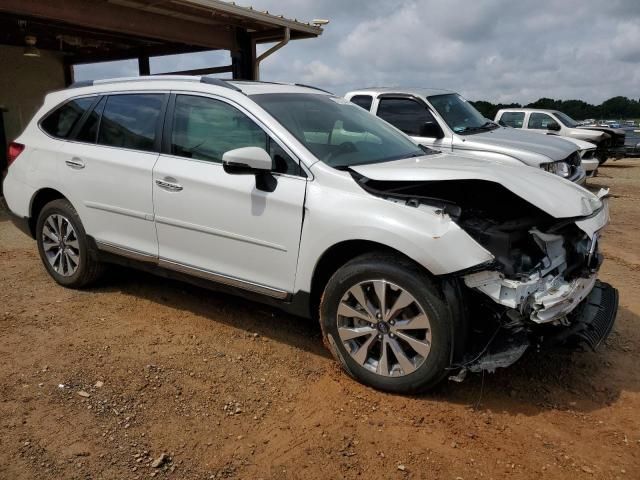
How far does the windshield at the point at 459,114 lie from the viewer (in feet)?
26.6

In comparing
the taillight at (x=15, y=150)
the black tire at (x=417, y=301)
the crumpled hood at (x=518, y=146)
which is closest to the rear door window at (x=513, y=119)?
the crumpled hood at (x=518, y=146)

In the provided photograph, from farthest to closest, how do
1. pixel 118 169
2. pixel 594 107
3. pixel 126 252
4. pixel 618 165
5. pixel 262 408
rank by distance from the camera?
pixel 594 107 → pixel 618 165 → pixel 126 252 → pixel 118 169 → pixel 262 408

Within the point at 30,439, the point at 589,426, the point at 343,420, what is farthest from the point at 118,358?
the point at 589,426

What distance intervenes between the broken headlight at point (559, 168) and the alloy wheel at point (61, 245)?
5.84 metres

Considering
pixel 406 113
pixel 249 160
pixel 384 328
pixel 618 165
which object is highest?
pixel 249 160

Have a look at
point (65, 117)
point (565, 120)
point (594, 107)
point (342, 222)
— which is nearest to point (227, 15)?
point (65, 117)

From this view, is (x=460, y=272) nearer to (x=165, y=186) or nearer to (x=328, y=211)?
(x=328, y=211)

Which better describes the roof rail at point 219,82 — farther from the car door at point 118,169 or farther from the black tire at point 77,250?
the black tire at point 77,250

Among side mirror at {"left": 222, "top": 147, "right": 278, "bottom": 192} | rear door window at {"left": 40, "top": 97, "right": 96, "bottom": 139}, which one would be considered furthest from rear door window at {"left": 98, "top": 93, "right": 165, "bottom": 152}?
side mirror at {"left": 222, "top": 147, "right": 278, "bottom": 192}

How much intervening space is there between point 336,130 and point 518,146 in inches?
175

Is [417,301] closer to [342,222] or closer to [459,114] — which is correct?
[342,222]

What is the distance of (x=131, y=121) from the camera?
4.37m

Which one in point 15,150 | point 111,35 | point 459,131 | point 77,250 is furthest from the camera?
point 111,35

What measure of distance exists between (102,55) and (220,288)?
420 inches
